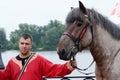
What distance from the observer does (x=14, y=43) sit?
1371 centimetres

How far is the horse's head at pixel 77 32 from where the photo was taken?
5254mm

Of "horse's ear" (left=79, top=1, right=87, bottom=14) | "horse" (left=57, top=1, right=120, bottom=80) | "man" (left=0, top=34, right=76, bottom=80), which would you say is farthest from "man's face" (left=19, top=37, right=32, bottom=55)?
"horse's ear" (left=79, top=1, right=87, bottom=14)

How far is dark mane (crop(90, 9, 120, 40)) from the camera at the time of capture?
545cm

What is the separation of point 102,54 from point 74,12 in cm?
71

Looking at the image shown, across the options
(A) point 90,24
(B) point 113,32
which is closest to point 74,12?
(A) point 90,24

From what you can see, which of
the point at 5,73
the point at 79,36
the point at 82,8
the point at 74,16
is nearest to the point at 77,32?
the point at 79,36

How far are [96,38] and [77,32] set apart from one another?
303mm

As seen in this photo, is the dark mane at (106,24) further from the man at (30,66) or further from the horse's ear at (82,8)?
the man at (30,66)

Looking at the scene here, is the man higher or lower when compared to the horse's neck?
lower

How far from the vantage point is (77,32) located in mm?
5324

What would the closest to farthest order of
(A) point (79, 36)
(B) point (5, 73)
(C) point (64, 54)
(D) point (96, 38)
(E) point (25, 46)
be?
(C) point (64, 54)
(A) point (79, 36)
(D) point (96, 38)
(E) point (25, 46)
(B) point (5, 73)

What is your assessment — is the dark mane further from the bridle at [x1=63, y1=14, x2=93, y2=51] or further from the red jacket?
the red jacket

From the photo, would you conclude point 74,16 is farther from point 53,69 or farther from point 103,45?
point 53,69

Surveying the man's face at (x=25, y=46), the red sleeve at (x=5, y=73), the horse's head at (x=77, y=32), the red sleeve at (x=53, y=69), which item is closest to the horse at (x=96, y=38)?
the horse's head at (x=77, y=32)
